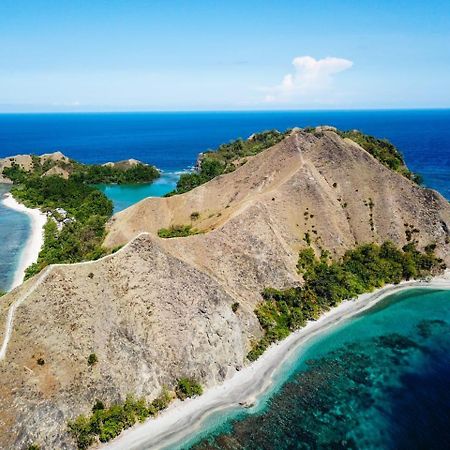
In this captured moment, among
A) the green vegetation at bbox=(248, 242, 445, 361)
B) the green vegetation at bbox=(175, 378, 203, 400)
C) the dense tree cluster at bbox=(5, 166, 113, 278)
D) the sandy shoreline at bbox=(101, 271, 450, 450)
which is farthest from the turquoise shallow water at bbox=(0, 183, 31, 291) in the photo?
the green vegetation at bbox=(248, 242, 445, 361)

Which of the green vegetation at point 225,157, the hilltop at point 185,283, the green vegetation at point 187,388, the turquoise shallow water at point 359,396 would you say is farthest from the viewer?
the green vegetation at point 225,157

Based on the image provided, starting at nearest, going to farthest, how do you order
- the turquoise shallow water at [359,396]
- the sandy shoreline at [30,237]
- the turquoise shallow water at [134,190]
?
1. the turquoise shallow water at [359,396]
2. the sandy shoreline at [30,237]
3. the turquoise shallow water at [134,190]

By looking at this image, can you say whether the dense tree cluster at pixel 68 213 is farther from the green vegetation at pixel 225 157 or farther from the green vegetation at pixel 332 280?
the green vegetation at pixel 332 280

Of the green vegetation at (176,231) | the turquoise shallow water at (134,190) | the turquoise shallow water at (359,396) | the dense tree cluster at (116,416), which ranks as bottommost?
the turquoise shallow water at (359,396)

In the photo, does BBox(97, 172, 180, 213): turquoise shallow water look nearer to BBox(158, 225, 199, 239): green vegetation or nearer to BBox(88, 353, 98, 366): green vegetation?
BBox(158, 225, 199, 239): green vegetation

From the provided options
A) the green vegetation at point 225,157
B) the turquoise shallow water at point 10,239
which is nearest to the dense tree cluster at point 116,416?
the turquoise shallow water at point 10,239

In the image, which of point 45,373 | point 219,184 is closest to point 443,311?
point 219,184

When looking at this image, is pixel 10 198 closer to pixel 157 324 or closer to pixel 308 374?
pixel 157 324
